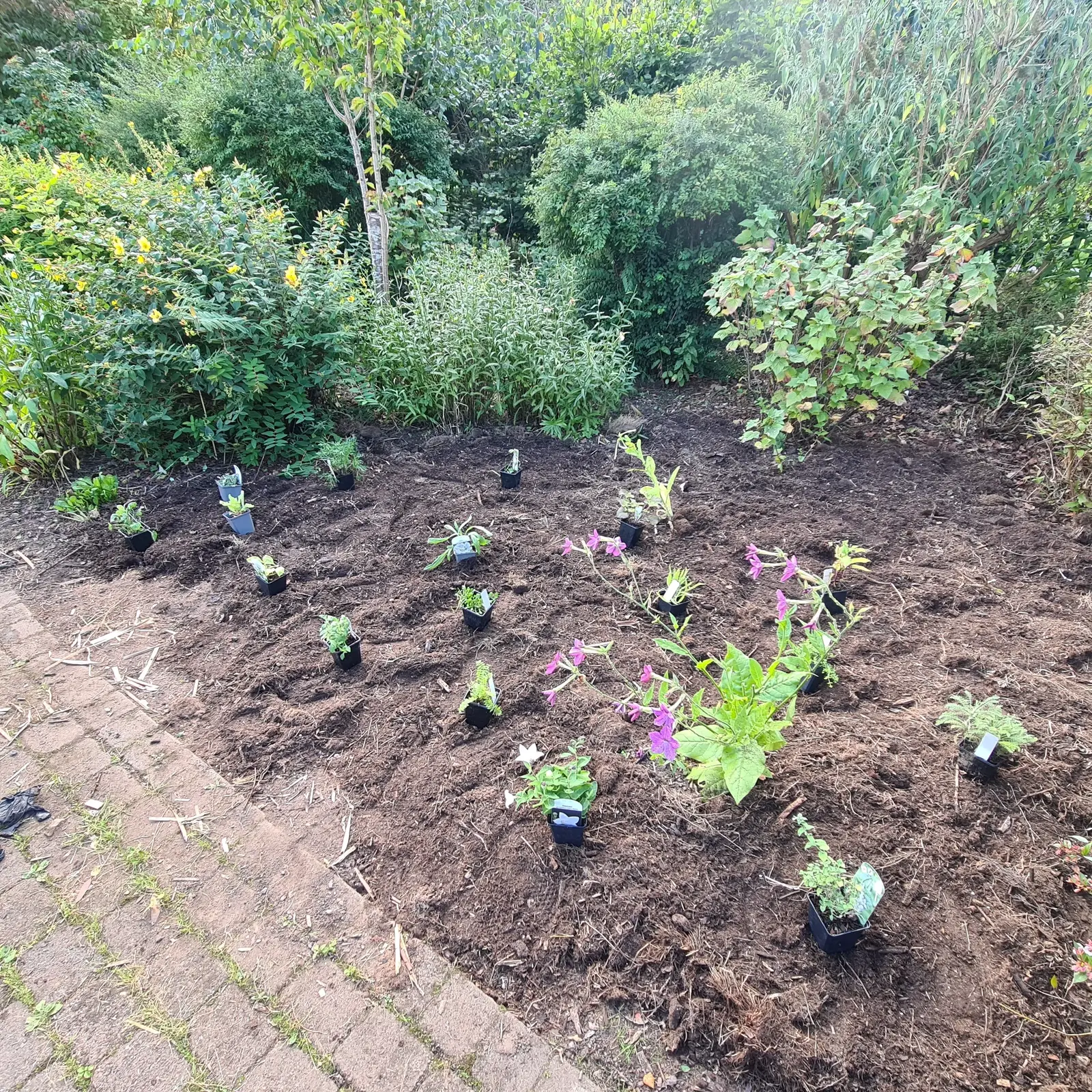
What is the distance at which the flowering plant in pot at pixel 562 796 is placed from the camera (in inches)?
69.7

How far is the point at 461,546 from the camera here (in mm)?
2939

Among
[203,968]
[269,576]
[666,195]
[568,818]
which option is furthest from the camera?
[666,195]

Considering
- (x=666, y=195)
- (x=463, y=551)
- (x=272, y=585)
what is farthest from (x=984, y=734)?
(x=666, y=195)

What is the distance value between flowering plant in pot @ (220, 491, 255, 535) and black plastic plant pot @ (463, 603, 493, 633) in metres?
1.44

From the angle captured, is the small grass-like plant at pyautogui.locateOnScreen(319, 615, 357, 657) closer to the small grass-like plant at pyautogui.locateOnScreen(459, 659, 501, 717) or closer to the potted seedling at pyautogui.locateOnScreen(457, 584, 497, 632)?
the potted seedling at pyautogui.locateOnScreen(457, 584, 497, 632)

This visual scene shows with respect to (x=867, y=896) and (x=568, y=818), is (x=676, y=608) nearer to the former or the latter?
(x=568, y=818)

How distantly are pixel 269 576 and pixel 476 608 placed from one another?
1.02 meters

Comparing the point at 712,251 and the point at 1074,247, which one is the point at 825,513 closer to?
the point at 712,251

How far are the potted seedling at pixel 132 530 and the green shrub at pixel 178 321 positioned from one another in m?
0.72

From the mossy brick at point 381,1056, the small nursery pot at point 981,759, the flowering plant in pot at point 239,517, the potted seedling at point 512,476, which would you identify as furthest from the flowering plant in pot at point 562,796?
the flowering plant in pot at point 239,517

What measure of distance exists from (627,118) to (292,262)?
2.62 meters

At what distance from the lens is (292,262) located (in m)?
3.99

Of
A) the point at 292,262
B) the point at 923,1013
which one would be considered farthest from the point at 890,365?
the point at 292,262

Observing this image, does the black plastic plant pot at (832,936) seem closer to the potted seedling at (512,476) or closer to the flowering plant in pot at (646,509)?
the flowering plant in pot at (646,509)
